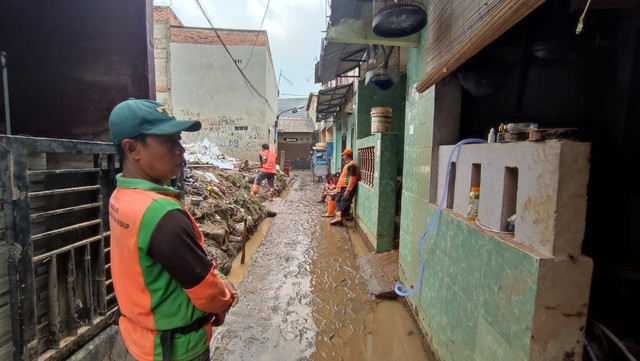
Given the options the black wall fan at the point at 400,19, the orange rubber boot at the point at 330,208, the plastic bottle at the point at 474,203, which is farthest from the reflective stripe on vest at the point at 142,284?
the orange rubber boot at the point at 330,208

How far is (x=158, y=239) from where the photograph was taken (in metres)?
1.12

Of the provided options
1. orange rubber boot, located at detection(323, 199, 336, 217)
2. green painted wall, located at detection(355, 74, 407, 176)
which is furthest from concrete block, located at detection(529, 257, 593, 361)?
orange rubber boot, located at detection(323, 199, 336, 217)

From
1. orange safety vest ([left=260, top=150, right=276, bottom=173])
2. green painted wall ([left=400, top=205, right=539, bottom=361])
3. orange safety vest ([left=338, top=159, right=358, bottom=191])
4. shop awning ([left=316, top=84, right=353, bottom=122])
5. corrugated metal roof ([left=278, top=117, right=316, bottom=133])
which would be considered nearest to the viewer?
green painted wall ([left=400, top=205, right=539, bottom=361])

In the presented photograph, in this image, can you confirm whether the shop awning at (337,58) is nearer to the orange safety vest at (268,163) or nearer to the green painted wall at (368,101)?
the green painted wall at (368,101)

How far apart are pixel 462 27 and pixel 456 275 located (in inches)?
80.0

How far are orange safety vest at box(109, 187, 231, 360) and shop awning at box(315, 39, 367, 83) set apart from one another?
500cm

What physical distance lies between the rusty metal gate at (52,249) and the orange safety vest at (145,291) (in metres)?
A: 0.59

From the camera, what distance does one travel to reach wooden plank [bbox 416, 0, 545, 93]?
1.46 m

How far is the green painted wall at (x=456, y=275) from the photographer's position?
1554 mm

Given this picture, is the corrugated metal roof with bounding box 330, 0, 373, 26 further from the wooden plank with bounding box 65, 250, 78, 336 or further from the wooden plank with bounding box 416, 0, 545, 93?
the wooden plank with bounding box 65, 250, 78, 336

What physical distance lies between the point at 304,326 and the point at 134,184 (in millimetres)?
2687

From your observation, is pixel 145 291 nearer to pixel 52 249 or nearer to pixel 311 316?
pixel 52 249

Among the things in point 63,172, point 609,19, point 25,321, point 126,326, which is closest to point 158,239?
point 126,326

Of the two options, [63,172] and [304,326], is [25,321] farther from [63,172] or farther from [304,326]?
[304,326]
